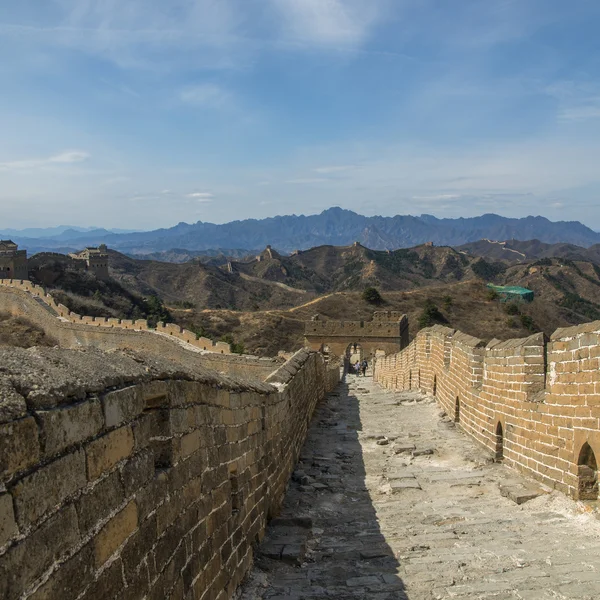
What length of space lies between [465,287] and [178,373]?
67.3 metres

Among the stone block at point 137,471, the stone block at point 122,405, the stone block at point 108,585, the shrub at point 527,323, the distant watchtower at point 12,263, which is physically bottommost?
the shrub at point 527,323

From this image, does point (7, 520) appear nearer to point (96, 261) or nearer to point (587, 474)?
point (587, 474)

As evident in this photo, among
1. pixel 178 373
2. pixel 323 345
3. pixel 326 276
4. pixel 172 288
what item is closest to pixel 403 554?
pixel 178 373

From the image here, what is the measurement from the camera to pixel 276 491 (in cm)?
642

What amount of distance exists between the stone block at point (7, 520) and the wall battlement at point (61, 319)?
2569cm

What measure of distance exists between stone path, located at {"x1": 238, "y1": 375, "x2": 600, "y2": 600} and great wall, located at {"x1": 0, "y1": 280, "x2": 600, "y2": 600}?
275mm

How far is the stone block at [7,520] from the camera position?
5.79 feet

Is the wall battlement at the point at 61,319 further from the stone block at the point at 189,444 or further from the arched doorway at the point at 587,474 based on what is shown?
the stone block at the point at 189,444

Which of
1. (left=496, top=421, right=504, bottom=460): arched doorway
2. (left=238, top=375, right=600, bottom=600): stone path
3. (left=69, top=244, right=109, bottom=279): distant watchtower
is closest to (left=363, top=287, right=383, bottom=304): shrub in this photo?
(left=69, top=244, right=109, bottom=279): distant watchtower

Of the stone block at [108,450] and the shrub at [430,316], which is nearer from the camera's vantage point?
the stone block at [108,450]

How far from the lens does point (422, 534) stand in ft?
18.1

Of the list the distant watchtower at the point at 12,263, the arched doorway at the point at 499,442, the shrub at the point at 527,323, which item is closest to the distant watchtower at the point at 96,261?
the distant watchtower at the point at 12,263

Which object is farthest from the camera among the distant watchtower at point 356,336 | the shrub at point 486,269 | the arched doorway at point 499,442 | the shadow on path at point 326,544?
the shrub at point 486,269

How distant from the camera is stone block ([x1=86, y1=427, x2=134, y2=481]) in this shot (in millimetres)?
2326
